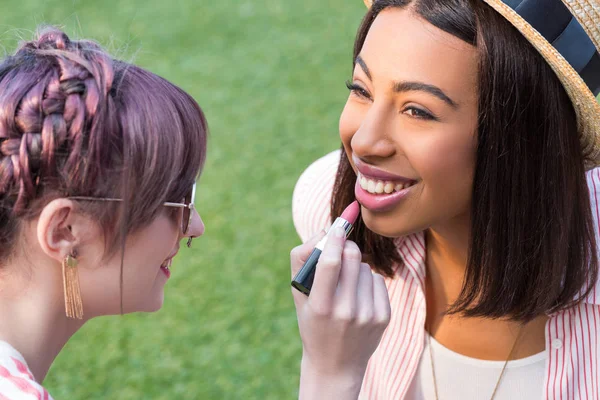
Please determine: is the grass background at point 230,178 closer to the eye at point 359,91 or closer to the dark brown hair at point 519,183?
the eye at point 359,91

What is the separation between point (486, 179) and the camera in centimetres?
190

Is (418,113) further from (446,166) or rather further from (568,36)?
(568,36)

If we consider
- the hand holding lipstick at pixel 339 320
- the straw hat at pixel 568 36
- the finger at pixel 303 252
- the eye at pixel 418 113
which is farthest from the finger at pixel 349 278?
the straw hat at pixel 568 36

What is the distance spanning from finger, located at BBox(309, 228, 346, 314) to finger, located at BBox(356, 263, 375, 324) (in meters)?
0.07

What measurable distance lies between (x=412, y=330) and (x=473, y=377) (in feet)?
0.70

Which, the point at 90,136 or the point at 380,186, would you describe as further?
Answer: the point at 380,186

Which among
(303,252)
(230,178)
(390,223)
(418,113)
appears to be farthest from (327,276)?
(230,178)

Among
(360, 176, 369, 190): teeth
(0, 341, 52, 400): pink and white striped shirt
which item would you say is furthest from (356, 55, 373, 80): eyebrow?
(0, 341, 52, 400): pink and white striped shirt

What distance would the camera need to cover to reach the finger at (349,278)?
1.75m

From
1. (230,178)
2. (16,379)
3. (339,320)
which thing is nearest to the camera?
(16,379)

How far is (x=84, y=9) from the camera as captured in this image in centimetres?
694

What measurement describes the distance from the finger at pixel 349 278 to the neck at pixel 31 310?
23.6 inches

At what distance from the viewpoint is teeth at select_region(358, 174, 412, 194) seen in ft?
6.32

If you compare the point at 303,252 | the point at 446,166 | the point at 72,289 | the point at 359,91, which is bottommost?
the point at 72,289
